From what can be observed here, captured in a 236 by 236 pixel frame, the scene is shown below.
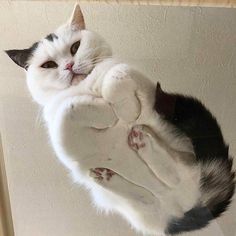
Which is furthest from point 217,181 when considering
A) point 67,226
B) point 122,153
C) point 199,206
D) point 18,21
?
point 18,21

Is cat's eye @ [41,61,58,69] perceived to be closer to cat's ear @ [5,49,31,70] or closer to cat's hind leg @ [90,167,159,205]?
cat's ear @ [5,49,31,70]

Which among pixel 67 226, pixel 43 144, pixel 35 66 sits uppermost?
pixel 35 66

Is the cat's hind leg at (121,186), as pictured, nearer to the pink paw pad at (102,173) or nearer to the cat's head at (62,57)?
the pink paw pad at (102,173)

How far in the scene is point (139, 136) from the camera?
581 millimetres

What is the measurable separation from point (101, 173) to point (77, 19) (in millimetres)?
235

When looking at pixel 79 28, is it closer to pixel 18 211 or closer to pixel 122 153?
pixel 122 153

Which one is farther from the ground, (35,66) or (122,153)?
(35,66)

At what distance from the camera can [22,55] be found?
584mm

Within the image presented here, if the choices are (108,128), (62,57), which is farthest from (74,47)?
(108,128)

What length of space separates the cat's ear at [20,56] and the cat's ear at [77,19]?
0.26ft

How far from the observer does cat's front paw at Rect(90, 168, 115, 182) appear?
1.95 feet

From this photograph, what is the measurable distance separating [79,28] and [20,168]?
0.81 feet

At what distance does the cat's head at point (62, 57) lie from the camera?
56cm

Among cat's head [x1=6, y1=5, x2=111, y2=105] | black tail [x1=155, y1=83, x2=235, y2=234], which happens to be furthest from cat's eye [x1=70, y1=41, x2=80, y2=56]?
black tail [x1=155, y1=83, x2=235, y2=234]
